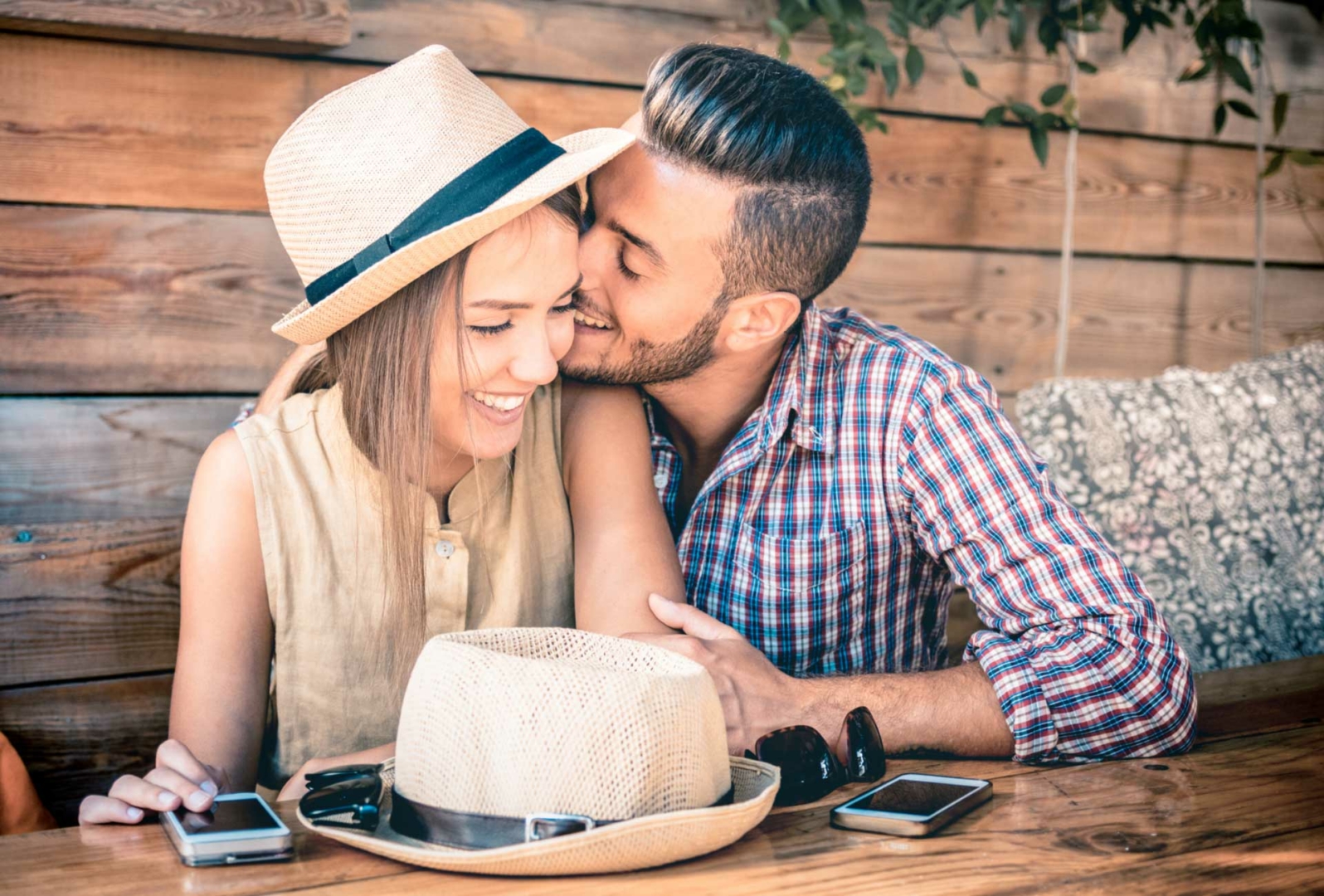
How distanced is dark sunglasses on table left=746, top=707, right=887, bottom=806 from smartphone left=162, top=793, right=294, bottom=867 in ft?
1.52

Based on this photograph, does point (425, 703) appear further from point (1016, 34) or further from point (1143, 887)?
point (1016, 34)

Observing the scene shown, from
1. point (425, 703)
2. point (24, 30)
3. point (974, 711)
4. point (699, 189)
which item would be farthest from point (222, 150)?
point (974, 711)

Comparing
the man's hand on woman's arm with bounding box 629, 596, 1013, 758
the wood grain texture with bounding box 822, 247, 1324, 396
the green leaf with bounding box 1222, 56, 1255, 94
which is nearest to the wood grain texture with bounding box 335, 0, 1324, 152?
the green leaf with bounding box 1222, 56, 1255, 94

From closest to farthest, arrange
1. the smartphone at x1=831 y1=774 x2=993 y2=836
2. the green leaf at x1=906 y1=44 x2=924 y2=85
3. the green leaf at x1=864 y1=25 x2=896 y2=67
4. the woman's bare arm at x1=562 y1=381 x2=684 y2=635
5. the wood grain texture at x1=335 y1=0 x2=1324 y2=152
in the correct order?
the smartphone at x1=831 y1=774 x2=993 y2=836 → the woman's bare arm at x1=562 y1=381 x2=684 y2=635 → the wood grain texture at x1=335 y1=0 x2=1324 y2=152 → the green leaf at x1=864 y1=25 x2=896 y2=67 → the green leaf at x1=906 y1=44 x2=924 y2=85

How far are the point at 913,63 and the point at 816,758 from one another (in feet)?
5.36

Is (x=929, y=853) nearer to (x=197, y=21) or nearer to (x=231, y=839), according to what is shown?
(x=231, y=839)

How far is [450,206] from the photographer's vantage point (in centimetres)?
130

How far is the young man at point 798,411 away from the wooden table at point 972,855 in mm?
304

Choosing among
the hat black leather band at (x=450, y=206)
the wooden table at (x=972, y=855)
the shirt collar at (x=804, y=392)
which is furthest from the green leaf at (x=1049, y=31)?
the wooden table at (x=972, y=855)

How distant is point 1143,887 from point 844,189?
1.14 metres

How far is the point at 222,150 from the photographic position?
Answer: 1997 millimetres

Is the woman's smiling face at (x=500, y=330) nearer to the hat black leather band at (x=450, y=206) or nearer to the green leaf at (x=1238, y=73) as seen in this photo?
the hat black leather band at (x=450, y=206)

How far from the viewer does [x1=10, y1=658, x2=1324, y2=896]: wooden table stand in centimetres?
96

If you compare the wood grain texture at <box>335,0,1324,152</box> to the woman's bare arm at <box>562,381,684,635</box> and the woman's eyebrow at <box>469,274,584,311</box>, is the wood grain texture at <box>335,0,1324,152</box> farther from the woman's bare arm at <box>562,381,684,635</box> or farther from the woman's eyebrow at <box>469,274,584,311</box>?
the woman's eyebrow at <box>469,274,584,311</box>
